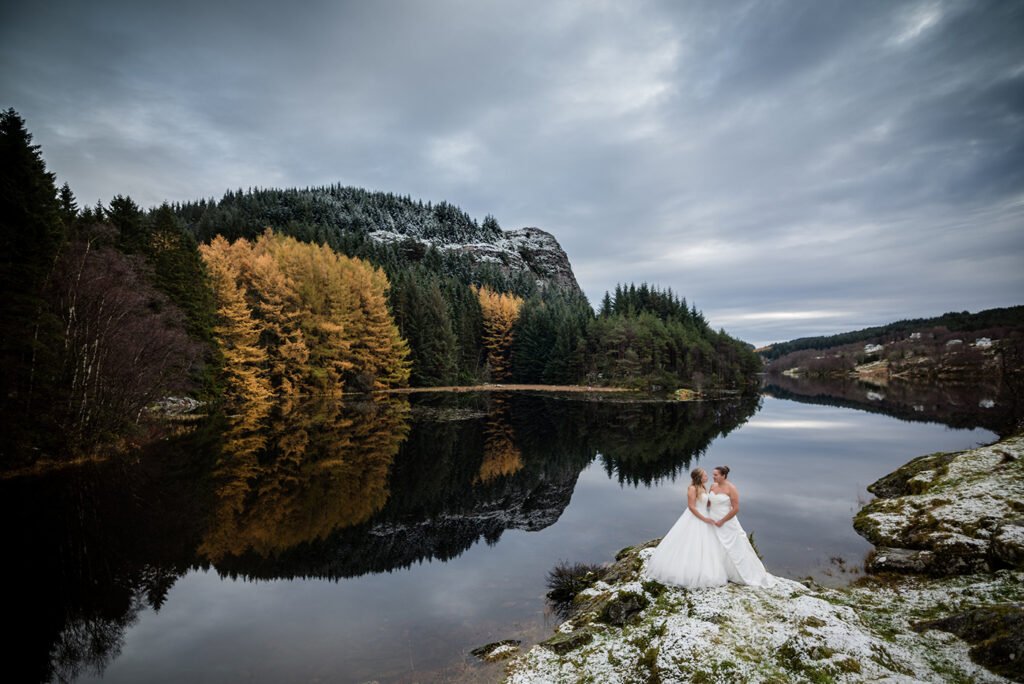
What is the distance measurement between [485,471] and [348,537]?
375 inches

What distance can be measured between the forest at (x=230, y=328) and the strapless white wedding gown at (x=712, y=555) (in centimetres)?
2456

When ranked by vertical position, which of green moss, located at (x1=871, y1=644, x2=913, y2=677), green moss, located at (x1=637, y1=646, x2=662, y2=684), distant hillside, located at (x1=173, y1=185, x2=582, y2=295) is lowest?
green moss, located at (x1=637, y1=646, x2=662, y2=684)

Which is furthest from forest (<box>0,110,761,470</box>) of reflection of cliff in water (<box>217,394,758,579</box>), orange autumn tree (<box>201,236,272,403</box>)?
reflection of cliff in water (<box>217,394,758,579</box>)

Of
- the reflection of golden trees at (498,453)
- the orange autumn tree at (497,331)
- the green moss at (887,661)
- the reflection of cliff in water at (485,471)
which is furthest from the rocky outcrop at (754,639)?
the orange autumn tree at (497,331)

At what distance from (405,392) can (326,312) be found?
15.1 m

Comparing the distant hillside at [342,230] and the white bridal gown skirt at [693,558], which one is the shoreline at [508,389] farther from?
the white bridal gown skirt at [693,558]

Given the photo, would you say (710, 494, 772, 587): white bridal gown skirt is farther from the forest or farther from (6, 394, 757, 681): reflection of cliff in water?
the forest

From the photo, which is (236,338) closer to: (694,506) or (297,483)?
(297,483)

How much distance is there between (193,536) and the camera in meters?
14.5

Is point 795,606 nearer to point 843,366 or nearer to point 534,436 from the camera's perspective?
point 534,436

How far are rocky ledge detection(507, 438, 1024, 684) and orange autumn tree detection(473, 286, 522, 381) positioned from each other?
80.3 m

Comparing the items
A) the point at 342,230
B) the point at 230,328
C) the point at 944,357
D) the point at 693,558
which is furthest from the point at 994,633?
the point at 342,230

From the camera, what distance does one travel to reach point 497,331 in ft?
304

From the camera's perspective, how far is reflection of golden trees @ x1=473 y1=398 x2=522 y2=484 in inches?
925
